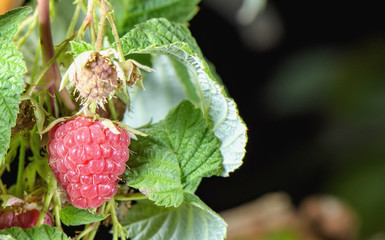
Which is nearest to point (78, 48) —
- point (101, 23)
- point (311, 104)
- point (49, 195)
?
point (101, 23)

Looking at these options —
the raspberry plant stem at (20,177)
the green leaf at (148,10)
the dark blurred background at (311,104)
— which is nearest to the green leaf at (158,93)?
the green leaf at (148,10)

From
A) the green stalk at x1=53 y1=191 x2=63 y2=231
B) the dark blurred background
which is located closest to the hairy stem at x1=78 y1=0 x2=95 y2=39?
the green stalk at x1=53 y1=191 x2=63 y2=231

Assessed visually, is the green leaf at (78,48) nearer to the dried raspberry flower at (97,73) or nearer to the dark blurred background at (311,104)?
the dried raspberry flower at (97,73)

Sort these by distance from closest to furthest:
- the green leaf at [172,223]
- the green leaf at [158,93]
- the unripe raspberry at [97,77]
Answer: the unripe raspberry at [97,77] < the green leaf at [172,223] < the green leaf at [158,93]

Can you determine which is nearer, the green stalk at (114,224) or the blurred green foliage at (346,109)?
the green stalk at (114,224)

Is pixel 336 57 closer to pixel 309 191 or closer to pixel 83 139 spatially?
pixel 309 191

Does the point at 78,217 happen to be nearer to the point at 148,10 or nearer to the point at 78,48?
the point at 78,48
